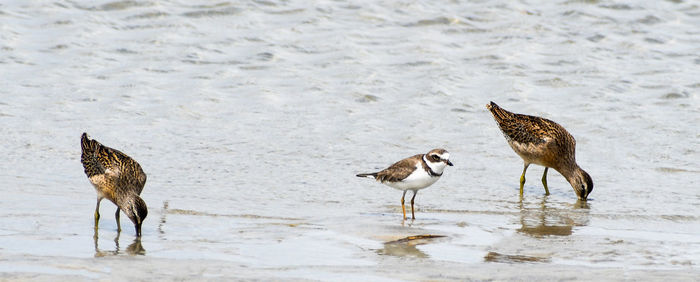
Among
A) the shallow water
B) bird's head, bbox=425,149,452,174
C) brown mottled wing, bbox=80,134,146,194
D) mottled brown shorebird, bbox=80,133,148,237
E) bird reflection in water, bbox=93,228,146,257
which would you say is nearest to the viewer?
bird reflection in water, bbox=93,228,146,257

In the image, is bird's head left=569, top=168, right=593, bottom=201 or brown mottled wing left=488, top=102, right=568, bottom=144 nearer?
bird's head left=569, top=168, right=593, bottom=201

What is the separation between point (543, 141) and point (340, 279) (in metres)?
6.20

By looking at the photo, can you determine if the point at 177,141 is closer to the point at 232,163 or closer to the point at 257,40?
the point at 232,163

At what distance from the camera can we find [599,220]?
9883 millimetres

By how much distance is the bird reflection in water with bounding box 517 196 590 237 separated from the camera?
29.8 feet

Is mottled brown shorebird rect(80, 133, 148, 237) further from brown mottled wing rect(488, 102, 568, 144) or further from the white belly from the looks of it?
brown mottled wing rect(488, 102, 568, 144)

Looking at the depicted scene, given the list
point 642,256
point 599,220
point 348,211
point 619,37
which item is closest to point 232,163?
point 348,211

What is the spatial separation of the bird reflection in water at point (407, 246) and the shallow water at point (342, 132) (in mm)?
32

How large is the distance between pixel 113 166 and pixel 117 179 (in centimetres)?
31

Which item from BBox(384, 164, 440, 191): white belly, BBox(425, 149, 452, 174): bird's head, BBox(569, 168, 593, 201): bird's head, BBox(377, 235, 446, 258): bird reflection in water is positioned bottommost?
BBox(569, 168, 593, 201): bird's head

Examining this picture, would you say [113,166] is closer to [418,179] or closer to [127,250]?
[127,250]

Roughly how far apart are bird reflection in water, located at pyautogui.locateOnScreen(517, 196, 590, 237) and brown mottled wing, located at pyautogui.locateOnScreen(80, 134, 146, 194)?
3460 mm

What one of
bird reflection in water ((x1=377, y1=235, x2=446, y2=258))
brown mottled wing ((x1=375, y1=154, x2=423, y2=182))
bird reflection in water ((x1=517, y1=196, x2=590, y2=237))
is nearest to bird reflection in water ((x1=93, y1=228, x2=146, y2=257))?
bird reflection in water ((x1=377, y1=235, x2=446, y2=258))

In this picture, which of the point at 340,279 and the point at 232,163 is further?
the point at 232,163
